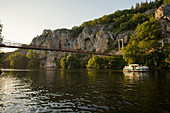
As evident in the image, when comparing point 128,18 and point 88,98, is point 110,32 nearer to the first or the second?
point 128,18

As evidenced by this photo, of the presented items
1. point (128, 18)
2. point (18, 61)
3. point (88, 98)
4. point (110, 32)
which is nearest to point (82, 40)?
point (110, 32)

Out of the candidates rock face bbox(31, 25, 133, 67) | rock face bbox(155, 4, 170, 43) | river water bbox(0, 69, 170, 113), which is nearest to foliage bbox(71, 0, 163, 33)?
rock face bbox(31, 25, 133, 67)

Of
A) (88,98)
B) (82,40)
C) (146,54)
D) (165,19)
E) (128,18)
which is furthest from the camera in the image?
(82,40)

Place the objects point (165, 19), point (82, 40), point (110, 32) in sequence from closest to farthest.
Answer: point (165, 19), point (110, 32), point (82, 40)

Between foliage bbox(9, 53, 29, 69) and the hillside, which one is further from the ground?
the hillside

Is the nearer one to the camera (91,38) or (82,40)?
(91,38)

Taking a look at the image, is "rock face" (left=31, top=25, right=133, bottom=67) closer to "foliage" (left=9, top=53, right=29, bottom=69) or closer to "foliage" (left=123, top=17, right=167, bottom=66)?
"foliage" (left=9, top=53, right=29, bottom=69)

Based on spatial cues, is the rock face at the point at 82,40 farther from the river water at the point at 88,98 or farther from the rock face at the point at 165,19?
the river water at the point at 88,98

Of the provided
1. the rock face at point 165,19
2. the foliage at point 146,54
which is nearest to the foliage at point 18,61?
the foliage at point 146,54

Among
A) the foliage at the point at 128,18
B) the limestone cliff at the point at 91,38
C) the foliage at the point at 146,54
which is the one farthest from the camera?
the foliage at the point at 128,18

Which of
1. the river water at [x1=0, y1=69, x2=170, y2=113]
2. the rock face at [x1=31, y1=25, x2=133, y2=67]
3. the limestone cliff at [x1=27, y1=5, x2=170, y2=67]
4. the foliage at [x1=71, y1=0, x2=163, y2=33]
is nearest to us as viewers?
the river water at [x1=0, y1=69, x2=170, y2=113]

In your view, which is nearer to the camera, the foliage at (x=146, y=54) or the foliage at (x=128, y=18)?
the foliage at (x=146, y=54)

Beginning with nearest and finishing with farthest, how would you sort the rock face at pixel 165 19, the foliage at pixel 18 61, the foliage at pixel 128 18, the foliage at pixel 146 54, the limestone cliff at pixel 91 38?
the foliage at pixel 146 54 → the rock face at pixel 165 19 → the limestone cliff at pixel 91 38 → the foliage at pixel 128 18 → the foliage at pixel 18 61

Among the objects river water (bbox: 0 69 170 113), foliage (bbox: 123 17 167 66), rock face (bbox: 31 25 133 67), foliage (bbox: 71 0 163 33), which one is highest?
foliage (bbox: 71 0 163 33)
